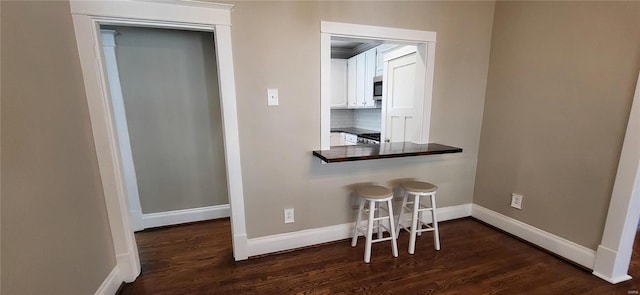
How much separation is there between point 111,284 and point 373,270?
5.81 feet

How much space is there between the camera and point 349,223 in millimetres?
2344

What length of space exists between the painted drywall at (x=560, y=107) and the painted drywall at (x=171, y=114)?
9.20 ft

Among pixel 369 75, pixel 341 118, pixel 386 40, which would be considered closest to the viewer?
pixel 386 40

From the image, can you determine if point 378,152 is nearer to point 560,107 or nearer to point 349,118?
point 560,107

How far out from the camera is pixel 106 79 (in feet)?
5.33

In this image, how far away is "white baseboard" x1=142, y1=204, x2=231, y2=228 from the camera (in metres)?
2.63

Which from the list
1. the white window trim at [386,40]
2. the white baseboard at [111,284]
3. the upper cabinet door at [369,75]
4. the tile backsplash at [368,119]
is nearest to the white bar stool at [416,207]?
the white window trim at [386,40]

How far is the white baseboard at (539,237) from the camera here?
1.90 m

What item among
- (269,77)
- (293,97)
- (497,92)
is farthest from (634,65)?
(269,77)

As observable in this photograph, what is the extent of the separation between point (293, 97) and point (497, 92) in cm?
195

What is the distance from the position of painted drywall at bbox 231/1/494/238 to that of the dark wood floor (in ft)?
1.02

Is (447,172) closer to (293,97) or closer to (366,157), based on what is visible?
(366,157)

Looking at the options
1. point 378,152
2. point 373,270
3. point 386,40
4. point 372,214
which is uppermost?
point 386,40

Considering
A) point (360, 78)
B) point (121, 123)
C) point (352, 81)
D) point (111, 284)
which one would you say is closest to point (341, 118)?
point (352, 81)
